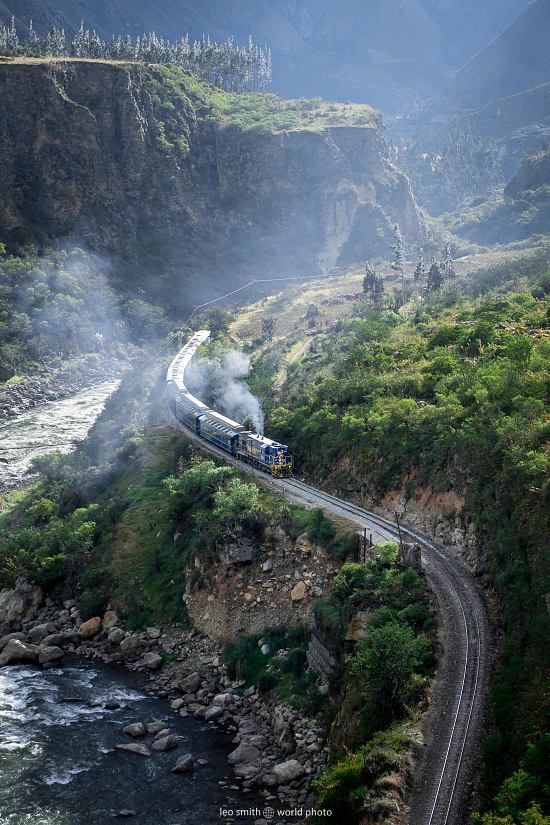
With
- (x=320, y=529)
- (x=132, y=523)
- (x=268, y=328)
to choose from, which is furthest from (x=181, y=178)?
(x=320, y=529)

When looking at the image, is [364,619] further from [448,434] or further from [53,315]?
[53,315]

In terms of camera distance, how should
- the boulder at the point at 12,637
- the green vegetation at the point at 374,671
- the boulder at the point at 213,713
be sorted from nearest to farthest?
the green vegetation at the point at 374,671
the boulder at the point at 213,713
the boulder at the point at 12,637

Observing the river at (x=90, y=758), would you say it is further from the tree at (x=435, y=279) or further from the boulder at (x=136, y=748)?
the tree at (x=435, y=279)

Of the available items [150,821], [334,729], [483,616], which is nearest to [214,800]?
[150,821]

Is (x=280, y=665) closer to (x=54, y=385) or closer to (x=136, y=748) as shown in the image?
(x=136, y=748)

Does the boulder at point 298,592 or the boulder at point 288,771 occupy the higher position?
the boulder at point 298,592

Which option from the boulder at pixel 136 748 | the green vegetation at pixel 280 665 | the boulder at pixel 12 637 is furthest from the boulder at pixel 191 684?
the boulder at pixel 12 637

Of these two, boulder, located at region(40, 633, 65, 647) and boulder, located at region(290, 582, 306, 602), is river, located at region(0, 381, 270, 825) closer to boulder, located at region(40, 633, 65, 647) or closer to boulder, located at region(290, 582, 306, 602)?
boulder, located at region(40, 633, 65, 647)
